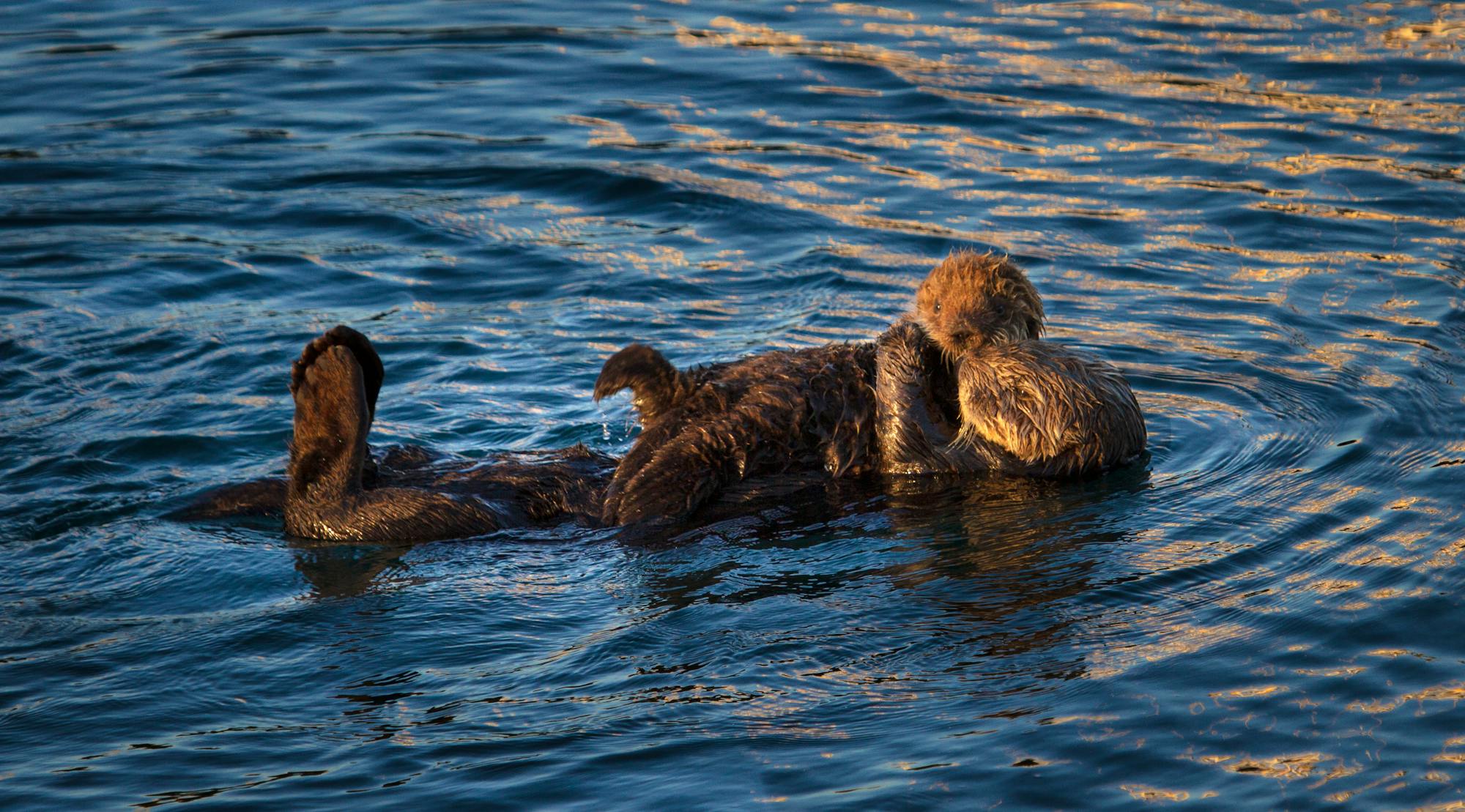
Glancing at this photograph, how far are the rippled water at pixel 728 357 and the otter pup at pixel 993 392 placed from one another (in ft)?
0.43

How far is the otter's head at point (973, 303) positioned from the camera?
475cm

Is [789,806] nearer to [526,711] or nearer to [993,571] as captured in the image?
[526,711]

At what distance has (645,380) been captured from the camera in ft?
15.4

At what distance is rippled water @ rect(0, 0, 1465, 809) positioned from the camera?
347 centimetres

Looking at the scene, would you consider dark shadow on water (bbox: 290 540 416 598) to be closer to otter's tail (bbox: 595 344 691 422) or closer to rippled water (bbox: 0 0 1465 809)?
rippled water (bbox: 0 0 1465 809)

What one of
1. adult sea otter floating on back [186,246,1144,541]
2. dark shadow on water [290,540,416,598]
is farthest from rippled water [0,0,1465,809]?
adult sea otter floating on back [186,246,1144,541]

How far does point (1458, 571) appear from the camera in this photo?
13.6 feet

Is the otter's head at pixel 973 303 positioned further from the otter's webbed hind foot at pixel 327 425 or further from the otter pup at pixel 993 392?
the otter's webbed hind foot at pixel 327 425

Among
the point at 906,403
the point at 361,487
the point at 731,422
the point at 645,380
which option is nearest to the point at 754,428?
the point at 731,422

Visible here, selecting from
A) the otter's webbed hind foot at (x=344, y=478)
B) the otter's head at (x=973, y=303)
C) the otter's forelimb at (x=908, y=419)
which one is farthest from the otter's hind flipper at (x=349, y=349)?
the otter's head at (x=973, y=303)

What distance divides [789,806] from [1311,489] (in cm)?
248

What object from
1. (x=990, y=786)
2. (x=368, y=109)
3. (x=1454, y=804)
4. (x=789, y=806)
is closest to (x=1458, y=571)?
(x=1454, y=804)

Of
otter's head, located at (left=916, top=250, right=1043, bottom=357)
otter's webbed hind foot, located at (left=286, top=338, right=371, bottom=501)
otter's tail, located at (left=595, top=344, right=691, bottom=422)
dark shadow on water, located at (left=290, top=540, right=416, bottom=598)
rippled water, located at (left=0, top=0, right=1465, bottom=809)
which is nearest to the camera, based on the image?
rippled water, located at (left=0, top=0, right=1465, bottom=809)

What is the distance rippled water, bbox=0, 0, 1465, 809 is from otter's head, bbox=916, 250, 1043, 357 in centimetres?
52
